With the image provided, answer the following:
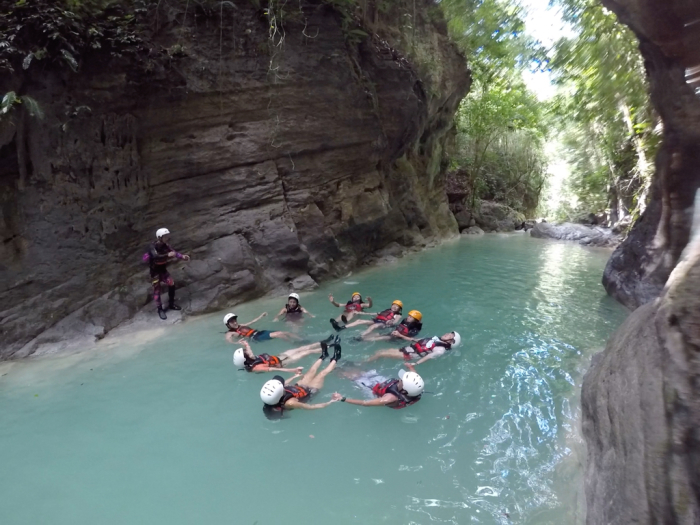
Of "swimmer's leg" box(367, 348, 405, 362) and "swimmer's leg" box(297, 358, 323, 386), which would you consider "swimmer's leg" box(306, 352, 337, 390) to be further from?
"swimmer's leg" box(367, 348, 405, 362)

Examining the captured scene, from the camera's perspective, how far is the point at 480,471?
156 inches

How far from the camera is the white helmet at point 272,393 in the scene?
4688 millimetres

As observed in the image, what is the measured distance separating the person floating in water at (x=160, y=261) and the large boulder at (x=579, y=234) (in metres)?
21.3

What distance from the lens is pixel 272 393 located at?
185 inches

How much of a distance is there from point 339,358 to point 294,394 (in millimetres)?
1566

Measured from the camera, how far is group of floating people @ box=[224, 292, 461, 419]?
16.4 feet

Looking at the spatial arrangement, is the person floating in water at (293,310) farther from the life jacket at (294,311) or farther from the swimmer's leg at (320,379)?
the swimmer's leg at (320,379)

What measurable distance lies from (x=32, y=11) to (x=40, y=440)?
7450 mm

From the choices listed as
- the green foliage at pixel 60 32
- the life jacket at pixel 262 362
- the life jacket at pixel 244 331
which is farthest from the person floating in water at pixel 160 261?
the green foliage at pixel 60 32

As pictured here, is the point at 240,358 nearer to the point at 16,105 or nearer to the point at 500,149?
the point at 16,105

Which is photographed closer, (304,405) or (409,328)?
(304,405)

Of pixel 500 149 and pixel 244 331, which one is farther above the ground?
pixel 500 149

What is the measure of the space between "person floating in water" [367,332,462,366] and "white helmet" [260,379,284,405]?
7.15 ft

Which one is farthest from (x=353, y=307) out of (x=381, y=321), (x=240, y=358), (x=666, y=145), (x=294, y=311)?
(x=666, y=145)
